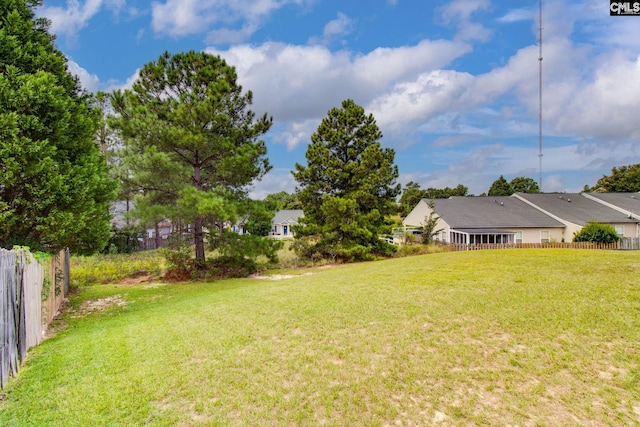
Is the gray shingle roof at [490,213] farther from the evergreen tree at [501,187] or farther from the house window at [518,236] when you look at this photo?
the evergreen tree at [501,187]

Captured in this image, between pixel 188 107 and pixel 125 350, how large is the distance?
32.6ft

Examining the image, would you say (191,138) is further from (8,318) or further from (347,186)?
(347,186)

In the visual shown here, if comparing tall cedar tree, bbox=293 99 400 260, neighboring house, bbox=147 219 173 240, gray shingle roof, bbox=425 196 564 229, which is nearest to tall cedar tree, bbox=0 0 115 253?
neighboring house, bbox=147 219 173 240

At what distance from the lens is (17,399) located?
13.4 ft

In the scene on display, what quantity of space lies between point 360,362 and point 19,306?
5.51m

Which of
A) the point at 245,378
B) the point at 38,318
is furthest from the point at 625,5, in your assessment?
the point at 38,318

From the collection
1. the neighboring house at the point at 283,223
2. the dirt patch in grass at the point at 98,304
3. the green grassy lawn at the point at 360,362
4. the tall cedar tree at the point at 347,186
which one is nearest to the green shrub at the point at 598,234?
the tall cedar tree at the point at 347,186

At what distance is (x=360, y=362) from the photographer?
4.63 metres

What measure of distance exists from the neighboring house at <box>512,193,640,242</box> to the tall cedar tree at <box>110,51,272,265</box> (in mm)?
24537

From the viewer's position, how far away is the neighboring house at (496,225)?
2458 centimetres

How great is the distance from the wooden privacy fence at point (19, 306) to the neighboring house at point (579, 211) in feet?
100

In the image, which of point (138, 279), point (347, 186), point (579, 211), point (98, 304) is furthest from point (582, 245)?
point (98, 304)

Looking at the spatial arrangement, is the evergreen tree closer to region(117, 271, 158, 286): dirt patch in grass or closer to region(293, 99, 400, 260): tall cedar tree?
region(293, 99, 400, 260): tall cedar tree

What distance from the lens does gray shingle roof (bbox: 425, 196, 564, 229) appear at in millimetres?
24984
